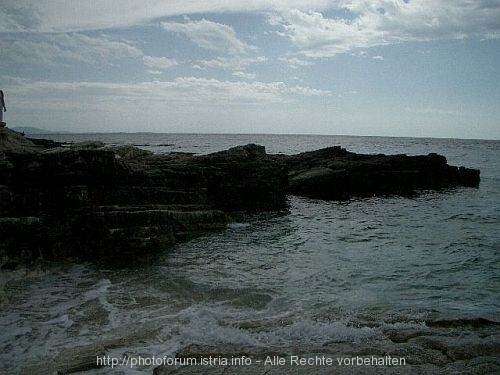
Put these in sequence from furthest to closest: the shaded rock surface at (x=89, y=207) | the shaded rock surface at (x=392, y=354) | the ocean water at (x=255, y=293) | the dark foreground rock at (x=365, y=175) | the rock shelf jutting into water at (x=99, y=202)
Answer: the dark foreground rock at (x=365, y=175)
the rock shelf jutting into water at (x=99, y=202)
the shaded rock surface at (x=89, y=207)
the ocean water at (x=255, y=293)
the shaded rock surface at (x=392, y=354)

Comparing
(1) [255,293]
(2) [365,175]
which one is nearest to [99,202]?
(1) [255,293]

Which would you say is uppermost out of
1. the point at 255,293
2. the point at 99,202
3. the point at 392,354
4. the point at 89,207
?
the point at 99,202

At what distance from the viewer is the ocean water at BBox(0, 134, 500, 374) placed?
784 cm

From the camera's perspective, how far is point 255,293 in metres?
10.7

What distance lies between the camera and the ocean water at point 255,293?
25.7 feet

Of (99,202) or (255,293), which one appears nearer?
(255,293)

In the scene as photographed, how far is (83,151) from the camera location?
49.3 ft

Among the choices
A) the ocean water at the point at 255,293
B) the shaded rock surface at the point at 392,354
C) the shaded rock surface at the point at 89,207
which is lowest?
the ocean water at the point at 255,293

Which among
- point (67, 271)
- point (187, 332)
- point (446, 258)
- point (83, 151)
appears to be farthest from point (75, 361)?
point (446, 258)

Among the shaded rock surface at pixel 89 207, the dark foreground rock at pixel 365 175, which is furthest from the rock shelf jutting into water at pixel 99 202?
the dark foreground rock at pixel 365 175

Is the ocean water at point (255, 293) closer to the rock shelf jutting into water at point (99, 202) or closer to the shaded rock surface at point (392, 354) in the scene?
the shaded rock surface at point (392, 354)

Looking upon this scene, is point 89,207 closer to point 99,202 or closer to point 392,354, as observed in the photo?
point 99,202

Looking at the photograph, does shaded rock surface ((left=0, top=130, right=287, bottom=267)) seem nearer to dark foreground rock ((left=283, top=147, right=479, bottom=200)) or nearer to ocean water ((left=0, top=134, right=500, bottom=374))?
ocean water ((left=0, top=134, right=500, bottom=374))

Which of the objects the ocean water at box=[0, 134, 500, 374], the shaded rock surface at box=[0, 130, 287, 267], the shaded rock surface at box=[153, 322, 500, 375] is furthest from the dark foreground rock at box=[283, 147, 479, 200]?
the shaded rock surface at box=[153, 322, 500, 375]
